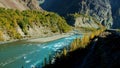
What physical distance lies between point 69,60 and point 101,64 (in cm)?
3070

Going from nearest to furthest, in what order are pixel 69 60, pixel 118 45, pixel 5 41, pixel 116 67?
pixel 116 67
pixel 118 45
pixel 69 60
pixel 5 41

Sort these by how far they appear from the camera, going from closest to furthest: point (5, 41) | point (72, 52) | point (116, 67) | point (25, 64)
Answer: point (116, 67), point (72, 52), point (25, 64), point (5, 41)

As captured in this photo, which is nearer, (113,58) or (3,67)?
(113,58)

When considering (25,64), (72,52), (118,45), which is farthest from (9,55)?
(118,45)

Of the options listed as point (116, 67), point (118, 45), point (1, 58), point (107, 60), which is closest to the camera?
point (116, 67)

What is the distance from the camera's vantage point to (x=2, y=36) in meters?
193

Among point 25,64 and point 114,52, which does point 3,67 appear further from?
point 114,52

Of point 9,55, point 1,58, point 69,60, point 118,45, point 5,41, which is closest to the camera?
point 118,45

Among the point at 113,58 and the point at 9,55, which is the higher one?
the point at 113,58

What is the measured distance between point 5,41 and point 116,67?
13641cm

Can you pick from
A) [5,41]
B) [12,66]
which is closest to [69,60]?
[12,66]

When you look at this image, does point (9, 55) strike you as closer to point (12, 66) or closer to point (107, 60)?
point (12, 66)

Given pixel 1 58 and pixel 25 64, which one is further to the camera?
pixel 1 58

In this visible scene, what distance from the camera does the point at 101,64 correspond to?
62.2m
